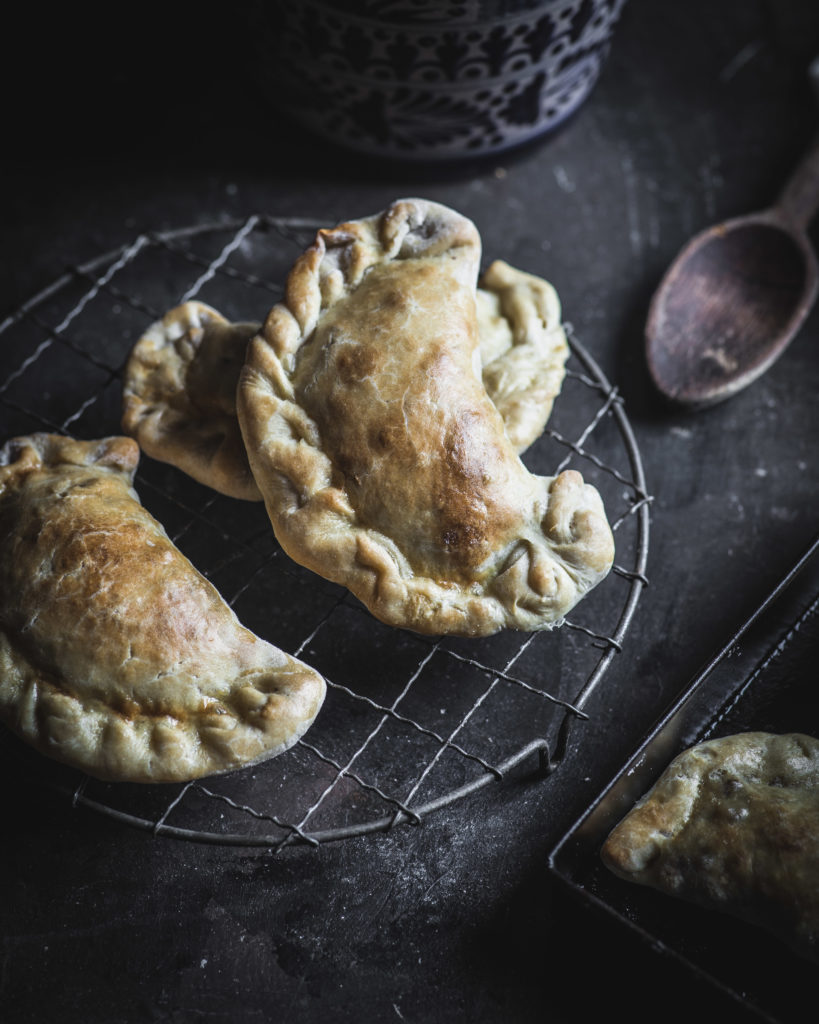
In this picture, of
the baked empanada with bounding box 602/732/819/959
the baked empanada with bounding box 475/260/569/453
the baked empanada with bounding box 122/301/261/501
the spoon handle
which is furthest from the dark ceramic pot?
the baked empanada with bounding box 602/732/819/959

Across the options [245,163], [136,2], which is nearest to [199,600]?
[245,163]

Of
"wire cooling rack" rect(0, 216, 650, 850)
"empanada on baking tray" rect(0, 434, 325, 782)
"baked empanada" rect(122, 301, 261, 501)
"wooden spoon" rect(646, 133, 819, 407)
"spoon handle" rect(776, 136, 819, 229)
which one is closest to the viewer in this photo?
"empanada on baking tray" rect(0, 434, 325, 782)

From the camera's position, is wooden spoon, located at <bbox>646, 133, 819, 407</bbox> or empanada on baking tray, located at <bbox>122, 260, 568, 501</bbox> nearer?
empanada on baking tray, located at <bbox>122, 260, 568, 501</bbox>

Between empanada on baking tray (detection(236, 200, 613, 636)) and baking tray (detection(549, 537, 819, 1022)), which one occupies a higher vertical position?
empanada on baking tray (detection(236, 200, 613, 636))

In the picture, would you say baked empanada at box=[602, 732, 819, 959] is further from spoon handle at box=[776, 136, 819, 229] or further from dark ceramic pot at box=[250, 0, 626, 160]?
dark ceramic pot at box=[250, 0, 626, 160]

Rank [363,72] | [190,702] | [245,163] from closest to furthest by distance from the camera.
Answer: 1. [190,702]
2. [363,72]
3. [245,163]

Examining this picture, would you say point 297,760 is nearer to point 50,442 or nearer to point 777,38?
point 50,442
